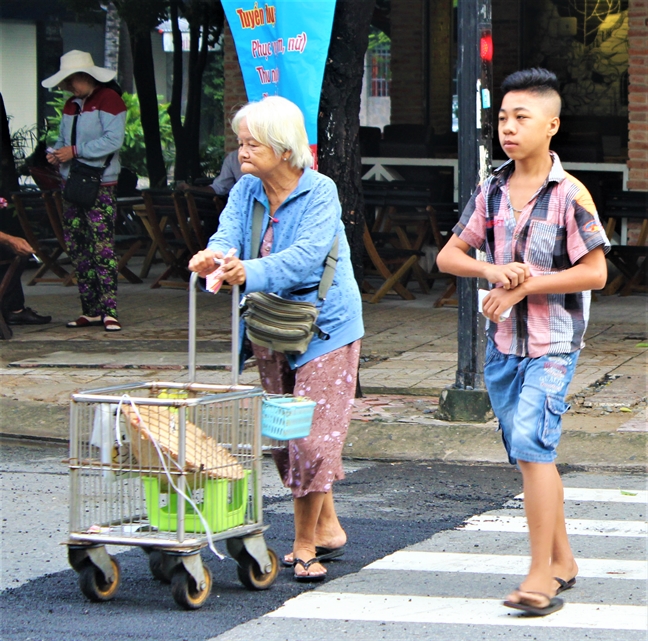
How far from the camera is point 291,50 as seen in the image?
7.91 m

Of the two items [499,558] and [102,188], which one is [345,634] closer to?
[499,558]

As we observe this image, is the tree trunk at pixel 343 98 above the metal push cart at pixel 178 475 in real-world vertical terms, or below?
above

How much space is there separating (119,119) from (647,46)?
5.93 meters

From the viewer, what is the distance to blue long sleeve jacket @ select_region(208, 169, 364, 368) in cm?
497

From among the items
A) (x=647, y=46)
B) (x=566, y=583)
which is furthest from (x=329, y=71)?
(x=647, y=46)

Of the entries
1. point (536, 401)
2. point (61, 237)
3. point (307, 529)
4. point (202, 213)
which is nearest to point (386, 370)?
point (307, 529)

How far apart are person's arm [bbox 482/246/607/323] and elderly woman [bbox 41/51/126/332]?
22.4ft

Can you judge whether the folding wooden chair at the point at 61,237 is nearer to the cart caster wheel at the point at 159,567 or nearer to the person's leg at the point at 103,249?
the person's leg at the point at 103,249

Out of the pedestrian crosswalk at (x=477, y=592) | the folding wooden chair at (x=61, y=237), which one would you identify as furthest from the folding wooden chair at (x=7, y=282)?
the pedestrian crosswalk at (x=477, y=592)

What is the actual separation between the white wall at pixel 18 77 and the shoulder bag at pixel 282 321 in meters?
15.2

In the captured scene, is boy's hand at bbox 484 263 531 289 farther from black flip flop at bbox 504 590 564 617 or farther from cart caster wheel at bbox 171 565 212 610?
cart caster wheel at bbox 171 565 212 610

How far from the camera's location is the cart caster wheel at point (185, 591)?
4676 millimetres

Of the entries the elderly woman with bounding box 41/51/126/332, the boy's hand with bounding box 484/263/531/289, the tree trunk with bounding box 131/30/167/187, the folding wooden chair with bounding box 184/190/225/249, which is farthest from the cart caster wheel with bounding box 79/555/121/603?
the tree trunk with bounding box 131/30/167/187

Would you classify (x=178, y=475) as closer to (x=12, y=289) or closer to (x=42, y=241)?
(x=12, y=289)
